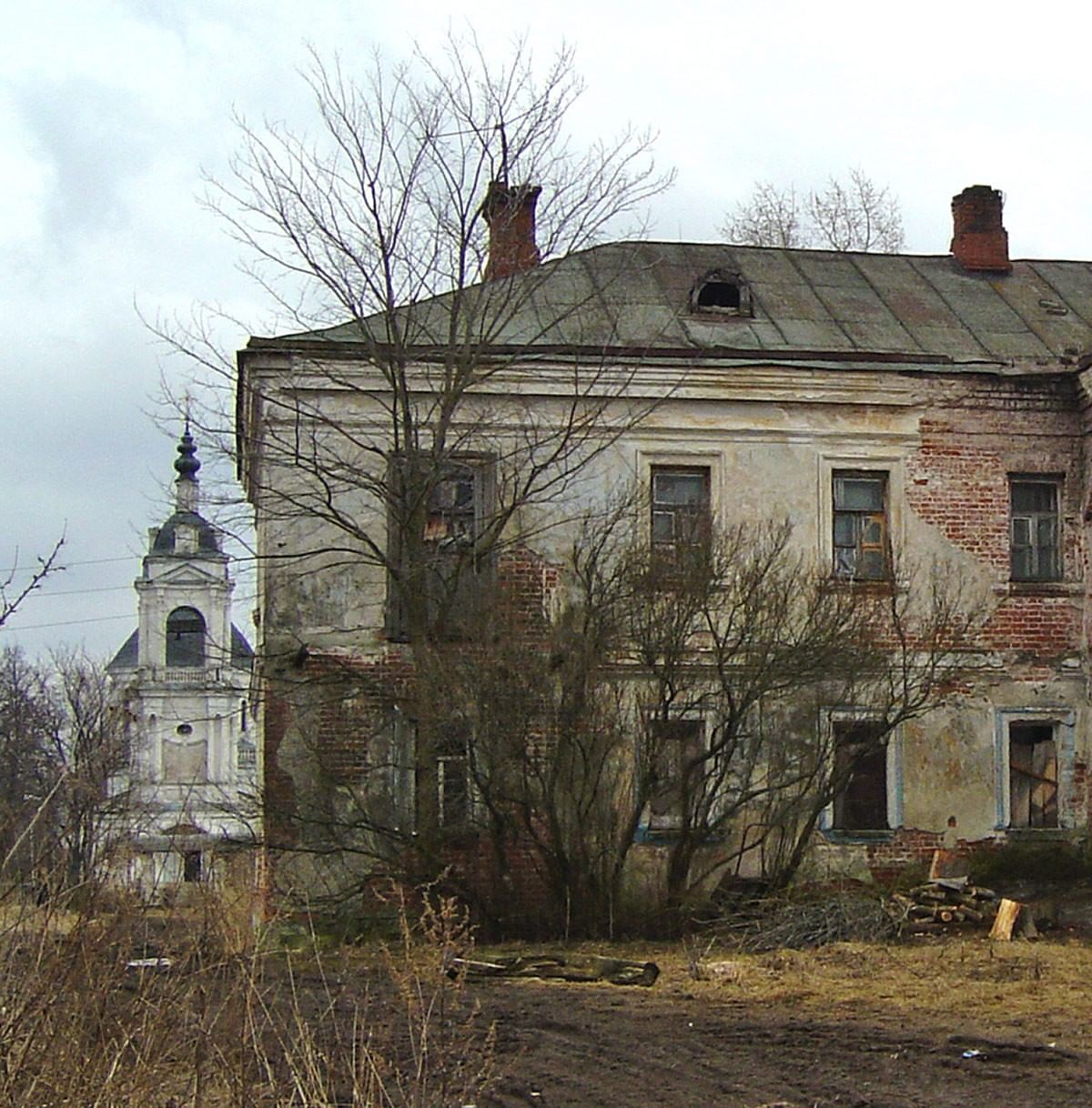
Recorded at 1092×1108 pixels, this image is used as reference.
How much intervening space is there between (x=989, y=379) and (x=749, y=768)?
5515mm

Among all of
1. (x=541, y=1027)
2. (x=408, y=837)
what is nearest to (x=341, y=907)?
Result: (x=408, y=837)

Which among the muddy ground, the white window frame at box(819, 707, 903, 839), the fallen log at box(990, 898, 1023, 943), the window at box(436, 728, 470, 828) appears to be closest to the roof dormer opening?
the white window frame at box(819, 707, 903, 839)

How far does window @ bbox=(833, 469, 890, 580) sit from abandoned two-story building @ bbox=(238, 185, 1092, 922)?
0.03 meters

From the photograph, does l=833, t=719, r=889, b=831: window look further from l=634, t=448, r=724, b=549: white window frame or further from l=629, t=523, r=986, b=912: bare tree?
l=634, t=448, r=724, b=549: white window frame

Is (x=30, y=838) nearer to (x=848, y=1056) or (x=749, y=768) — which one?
(x=848, y=1056)

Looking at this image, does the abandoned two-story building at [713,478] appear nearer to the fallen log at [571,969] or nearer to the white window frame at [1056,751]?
the white window frame at [1056,751]

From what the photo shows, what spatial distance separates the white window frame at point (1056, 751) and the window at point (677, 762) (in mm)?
4208

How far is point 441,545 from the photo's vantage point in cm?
1775

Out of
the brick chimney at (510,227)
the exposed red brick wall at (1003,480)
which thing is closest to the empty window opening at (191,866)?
the brick chimney at (510,227)

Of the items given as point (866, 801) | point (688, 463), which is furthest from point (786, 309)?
point (866, 801)

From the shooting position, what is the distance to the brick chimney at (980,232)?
73.2 ft

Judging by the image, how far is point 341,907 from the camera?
54.4 feet

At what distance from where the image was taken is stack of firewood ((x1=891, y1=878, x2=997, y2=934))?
16.4 metres

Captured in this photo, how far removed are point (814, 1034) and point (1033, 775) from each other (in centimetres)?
938
